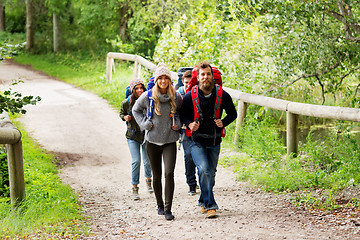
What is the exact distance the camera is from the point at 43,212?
6258mm

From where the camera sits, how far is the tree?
8445 mm

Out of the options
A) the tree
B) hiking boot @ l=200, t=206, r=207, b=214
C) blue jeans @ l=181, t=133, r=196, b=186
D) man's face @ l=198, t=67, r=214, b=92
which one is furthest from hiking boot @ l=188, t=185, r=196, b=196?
the tree

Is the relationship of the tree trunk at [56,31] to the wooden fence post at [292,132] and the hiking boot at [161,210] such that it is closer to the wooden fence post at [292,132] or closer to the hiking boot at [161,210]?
the wooden fence post at [292,132]

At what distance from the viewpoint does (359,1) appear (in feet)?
26.0

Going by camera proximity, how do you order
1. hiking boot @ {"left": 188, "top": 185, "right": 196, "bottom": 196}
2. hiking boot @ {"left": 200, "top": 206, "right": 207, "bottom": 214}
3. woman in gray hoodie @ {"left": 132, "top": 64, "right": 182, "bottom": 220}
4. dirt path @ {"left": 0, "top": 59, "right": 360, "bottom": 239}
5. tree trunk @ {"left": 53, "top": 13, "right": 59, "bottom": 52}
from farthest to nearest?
tree trunk @ {"left": 53, "top": 13, "right": 59, "bottom": 52}, hiking boot @ {"left": 188, "top": 185, "right": 196, "bottom": 196}, hiking boot @ {"left": 200, "top": 206, "right": 207, "bottom": 214}, woman in gray hoodie @ {"left": 132, "top": 64, "right": 182, "bottom": 220}, dirt path @ {"left": 0, "top": 59, "right": 360, "bottom": 239}

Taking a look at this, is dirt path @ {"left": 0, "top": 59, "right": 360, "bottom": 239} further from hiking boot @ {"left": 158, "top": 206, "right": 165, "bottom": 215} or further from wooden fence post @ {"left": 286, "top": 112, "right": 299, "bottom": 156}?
wooden fence post @ {"left": 286, "top": 112, "right": 299, "bottom": 156}

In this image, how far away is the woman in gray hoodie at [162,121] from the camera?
19.8ft

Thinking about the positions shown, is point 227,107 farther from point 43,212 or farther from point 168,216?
A: point 43,212

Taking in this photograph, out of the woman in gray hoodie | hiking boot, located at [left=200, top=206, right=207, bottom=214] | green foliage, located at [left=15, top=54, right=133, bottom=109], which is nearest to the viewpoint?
the woman in gray hoodie

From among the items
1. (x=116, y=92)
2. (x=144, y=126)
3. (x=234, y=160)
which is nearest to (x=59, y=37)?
(x=116, y=92)

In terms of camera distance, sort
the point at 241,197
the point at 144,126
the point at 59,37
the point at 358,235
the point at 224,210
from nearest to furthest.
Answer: the point at 358,235
the point at 144,126
the point at 224,210
the point at 241,197
the point at 59,37

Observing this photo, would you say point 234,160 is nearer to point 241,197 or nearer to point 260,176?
point 260,176

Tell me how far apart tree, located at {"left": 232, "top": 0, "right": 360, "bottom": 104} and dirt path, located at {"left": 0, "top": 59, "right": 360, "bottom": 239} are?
2594 mm

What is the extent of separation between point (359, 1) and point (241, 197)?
144 inches
